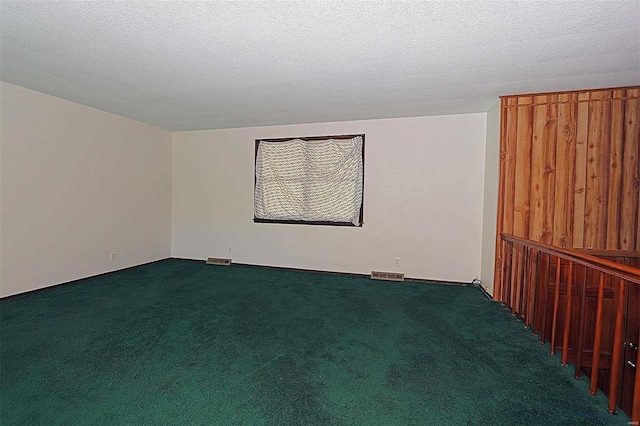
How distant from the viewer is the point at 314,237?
4930 millimetres

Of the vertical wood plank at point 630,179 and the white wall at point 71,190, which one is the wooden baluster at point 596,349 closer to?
the vertical wood plank at point 630,179

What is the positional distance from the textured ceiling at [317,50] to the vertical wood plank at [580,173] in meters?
0.30

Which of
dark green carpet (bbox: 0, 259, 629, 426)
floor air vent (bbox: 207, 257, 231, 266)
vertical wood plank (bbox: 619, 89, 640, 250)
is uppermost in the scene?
vertical wood plank (bbox: 619, 89, 640, 250)

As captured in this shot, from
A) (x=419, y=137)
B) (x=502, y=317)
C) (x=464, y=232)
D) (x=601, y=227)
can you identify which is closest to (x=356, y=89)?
(x=419, y=137)

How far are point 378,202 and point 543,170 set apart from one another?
2.10m

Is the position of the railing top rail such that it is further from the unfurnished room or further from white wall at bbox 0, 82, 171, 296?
white wall at bbox 0, 82, 171, 296

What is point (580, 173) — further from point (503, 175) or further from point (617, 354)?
point (617, 354)

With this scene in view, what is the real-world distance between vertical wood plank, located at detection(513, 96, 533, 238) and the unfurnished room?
1.2 inches

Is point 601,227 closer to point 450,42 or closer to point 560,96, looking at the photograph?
point 560,96

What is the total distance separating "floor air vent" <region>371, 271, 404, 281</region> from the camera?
444 centimetres

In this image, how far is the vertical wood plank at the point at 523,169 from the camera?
3379 millimetres

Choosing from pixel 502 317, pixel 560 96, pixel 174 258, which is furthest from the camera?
pixel 174 258

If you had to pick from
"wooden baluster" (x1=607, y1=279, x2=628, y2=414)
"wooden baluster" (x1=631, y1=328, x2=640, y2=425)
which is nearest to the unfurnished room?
"wooden baluster" (x1=607, y1=279, x2=628, y2=414)

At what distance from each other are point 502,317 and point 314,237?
283 centimetres
